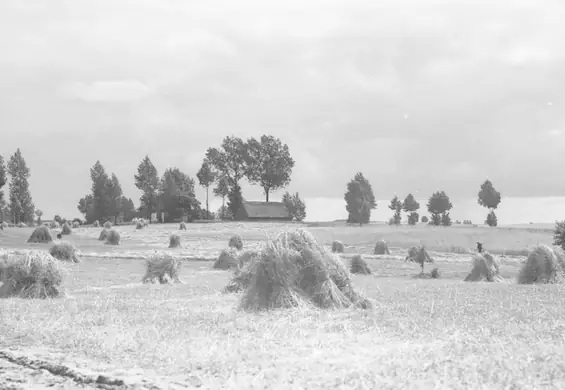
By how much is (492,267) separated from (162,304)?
60.7 feet

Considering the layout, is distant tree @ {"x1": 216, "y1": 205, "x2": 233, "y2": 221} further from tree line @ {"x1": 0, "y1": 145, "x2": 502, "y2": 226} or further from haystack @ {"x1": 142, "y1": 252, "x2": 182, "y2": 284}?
haystack @ {"x1": 142, "y1": 252, "x2": 182, "y2": 284}

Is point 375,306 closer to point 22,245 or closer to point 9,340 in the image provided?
point 9,340

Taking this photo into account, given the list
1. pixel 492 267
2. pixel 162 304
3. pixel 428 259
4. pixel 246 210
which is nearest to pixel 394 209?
pixel 246 210

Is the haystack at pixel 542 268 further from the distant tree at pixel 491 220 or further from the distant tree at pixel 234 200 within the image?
the distant tree at pixel 491 220

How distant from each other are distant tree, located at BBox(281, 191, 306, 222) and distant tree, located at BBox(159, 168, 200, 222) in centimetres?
2081

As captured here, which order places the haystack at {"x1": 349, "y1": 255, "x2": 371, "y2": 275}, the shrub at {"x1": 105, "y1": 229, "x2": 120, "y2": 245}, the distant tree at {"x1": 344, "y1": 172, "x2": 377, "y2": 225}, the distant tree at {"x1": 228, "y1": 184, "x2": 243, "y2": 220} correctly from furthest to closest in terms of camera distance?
the distant tree at {"x1": 344, "y1": 172, "x2": 377, "y2": 225}, the distant tree at {"x1": 228, "y1": 184, "x2": 243, "y2": 220}, the shrub at {"x1": 105, "y1": 229, "x2": 120, "y2": 245}, the haystack at {"x1": 349, "y1": 255, "x2": 371, "y2": 275}

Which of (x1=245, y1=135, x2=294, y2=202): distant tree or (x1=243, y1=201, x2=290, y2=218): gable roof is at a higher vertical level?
(x1=245, y1=135, x2=294, y2=202): distant tree

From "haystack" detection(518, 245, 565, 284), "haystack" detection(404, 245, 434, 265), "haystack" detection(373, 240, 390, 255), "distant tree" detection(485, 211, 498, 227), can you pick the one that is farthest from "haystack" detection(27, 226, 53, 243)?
"distant tree" detection(485, 211, 498, 227)

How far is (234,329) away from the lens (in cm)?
1148

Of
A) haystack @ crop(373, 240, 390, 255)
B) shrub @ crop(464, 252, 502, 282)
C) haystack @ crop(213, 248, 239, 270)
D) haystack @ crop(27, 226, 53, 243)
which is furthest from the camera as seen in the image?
haystack @ crop(373, 240, 390, 255)

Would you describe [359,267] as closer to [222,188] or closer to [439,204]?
[222,188]

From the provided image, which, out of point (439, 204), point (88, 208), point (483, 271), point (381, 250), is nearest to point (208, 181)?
point (88, 208)

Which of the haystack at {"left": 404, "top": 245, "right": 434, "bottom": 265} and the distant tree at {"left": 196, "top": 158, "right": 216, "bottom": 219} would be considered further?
the distant tree at {"left": 196, "top": 158, "right": 216, "bottom": 219}

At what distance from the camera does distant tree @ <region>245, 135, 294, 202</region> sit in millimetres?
133375
